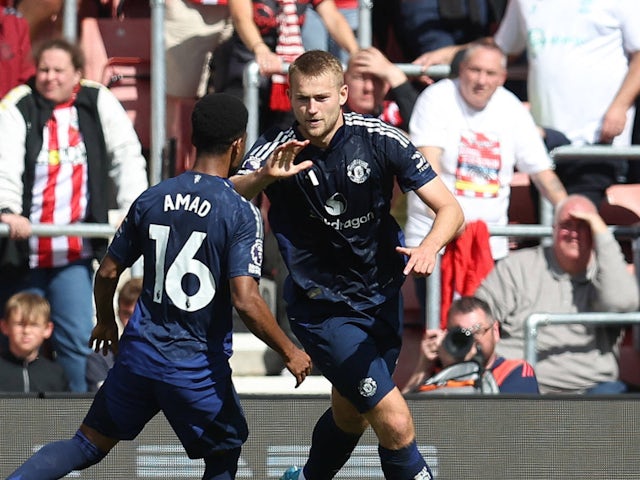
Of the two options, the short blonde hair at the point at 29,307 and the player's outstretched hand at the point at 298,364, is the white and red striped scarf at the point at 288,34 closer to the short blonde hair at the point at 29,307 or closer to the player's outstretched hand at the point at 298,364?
the short blonde hair at the point at 29,307

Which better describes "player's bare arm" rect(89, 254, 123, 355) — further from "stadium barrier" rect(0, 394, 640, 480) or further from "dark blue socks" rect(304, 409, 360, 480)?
"dark blue socks" rect(304, 409, 360, 480)

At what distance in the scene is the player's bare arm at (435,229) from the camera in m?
4.94

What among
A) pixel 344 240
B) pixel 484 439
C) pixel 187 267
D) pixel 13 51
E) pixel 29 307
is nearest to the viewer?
pixel 187 267

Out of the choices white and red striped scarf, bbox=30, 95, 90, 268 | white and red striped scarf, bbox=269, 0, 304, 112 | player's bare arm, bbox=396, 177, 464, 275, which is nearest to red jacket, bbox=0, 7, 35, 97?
white and red striped scarf, bbox=30, 95, 90, 268

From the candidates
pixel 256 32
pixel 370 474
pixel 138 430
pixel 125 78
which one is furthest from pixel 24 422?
pixel 125 78

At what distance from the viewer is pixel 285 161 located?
5.09 m

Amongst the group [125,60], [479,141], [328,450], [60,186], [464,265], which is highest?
[125,60]

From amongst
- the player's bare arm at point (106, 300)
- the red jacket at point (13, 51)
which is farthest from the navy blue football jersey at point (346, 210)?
the red jacket at point (13, 51)

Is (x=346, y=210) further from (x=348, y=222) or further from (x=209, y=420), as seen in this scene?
(x=209, y=420)

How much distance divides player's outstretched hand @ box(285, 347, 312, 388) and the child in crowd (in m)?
2.16

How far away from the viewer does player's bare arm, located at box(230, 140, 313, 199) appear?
5.06 metres

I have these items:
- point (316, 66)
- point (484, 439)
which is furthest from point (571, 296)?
point (316, 66)

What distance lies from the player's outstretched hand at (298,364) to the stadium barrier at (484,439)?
2.60ft

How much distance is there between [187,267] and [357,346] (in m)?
0.84
